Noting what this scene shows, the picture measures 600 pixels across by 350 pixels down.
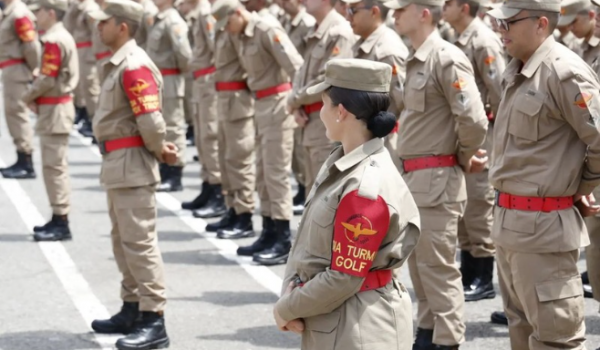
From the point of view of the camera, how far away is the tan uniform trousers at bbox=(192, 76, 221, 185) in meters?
11.7

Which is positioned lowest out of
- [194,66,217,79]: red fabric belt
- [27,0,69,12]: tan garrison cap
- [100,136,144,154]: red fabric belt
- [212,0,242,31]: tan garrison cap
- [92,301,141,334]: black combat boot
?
[92,301,141,334]: black combat boot

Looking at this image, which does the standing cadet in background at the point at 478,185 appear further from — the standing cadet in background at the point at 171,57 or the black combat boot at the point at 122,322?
the standing cadet in background at the point at 171,57

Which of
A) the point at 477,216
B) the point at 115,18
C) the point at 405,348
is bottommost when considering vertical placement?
the point at 477,216

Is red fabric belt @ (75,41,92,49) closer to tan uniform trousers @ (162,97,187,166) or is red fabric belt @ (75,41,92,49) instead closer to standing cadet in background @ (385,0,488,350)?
tan uniform trousers @ (162,97,187,166)

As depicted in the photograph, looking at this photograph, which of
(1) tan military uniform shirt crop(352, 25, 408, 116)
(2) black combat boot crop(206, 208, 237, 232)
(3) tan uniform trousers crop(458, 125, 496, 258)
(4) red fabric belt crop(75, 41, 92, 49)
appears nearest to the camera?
(1) tan military uniform shirt crop(352, 25, 408, 116)

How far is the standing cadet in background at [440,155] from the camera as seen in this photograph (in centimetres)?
664

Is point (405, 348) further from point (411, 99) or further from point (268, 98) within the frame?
point (268, 98)

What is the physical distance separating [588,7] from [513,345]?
3.63m

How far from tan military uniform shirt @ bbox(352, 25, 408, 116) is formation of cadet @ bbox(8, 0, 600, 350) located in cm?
1

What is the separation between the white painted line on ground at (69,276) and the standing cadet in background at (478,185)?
2.77 meters

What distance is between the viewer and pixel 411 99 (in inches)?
266

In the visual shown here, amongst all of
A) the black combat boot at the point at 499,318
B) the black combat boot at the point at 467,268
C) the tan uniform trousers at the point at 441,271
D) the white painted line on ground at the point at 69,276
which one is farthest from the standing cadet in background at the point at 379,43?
the white painted line on ground at the point at 69,276

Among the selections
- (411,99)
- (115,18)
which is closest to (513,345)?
(411,99)

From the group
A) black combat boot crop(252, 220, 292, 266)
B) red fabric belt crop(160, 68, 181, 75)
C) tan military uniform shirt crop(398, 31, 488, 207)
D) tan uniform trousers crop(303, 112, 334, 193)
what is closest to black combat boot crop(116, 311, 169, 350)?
tan military uniform shirt crop(398, 31, 488, 207)
